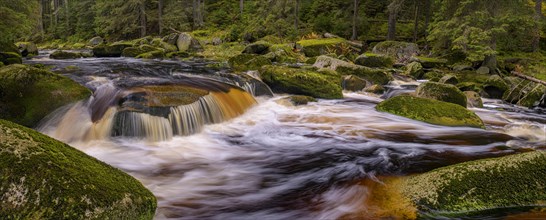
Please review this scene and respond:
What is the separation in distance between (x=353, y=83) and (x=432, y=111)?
459cm

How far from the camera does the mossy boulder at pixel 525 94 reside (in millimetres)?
11547

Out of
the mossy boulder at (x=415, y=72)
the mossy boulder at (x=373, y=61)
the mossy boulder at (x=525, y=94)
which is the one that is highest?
the mossy boulder at (x=373, y=61)

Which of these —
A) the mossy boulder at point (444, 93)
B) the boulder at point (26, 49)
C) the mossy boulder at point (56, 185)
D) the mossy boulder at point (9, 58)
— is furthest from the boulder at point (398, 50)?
the boulder at point (26, 49)

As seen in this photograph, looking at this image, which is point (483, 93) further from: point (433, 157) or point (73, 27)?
point (73, 27)

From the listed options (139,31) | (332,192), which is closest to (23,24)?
(332,192)

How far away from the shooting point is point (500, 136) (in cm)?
741

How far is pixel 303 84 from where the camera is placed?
1152 centimetres

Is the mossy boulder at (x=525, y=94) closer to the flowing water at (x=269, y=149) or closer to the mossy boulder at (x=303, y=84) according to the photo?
the flowing water at (x=269, y=149)

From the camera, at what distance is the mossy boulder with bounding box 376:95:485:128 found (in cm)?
838

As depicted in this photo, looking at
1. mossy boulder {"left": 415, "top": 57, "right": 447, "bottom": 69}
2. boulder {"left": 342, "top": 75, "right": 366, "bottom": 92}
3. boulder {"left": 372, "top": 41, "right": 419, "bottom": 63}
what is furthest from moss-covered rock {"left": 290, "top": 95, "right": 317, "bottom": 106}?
boulder {"left": 372, "top": 41, "right": 419, "bottom": 63}

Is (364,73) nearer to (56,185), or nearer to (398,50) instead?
(398,50)

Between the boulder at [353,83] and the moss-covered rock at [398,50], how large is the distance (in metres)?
8.32

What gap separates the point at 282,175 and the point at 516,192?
284 centimetres

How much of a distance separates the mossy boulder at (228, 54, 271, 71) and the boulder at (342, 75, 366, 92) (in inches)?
125
